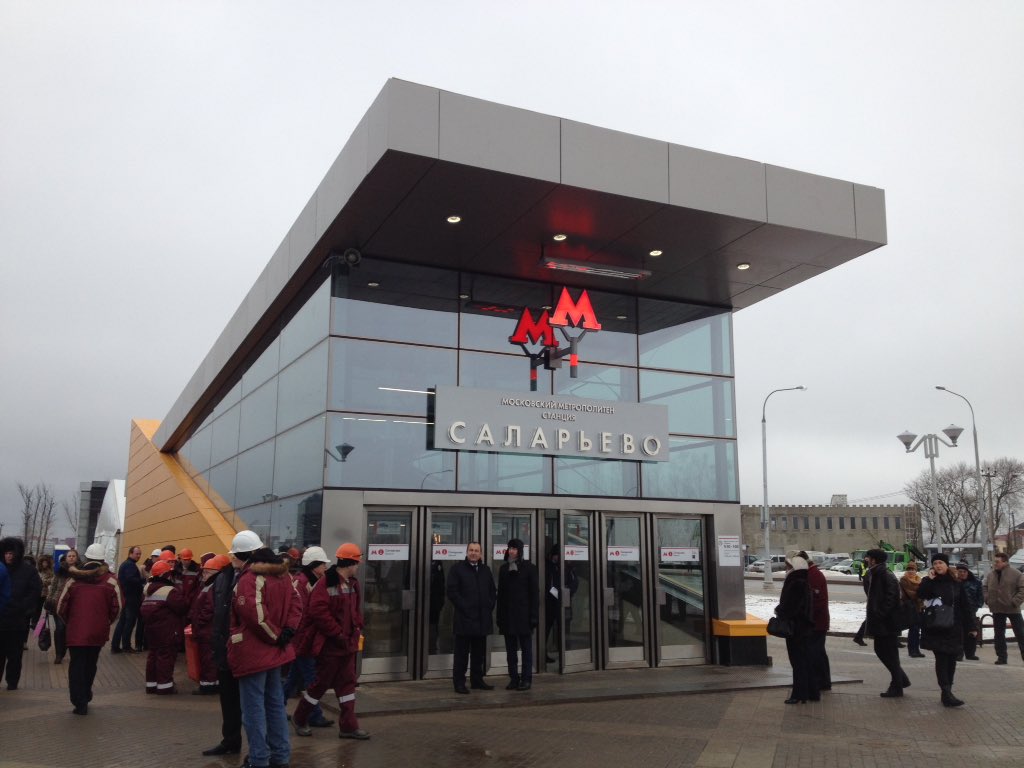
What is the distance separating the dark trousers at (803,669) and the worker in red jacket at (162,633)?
7.23m

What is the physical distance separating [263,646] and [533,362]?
291 inches

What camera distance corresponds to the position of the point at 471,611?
11039mm

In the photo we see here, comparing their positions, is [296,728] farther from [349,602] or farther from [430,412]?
[430,412]

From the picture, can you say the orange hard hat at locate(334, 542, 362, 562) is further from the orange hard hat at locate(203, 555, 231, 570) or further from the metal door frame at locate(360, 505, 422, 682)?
the metal door frame at locate(360, 505, 422, 682)

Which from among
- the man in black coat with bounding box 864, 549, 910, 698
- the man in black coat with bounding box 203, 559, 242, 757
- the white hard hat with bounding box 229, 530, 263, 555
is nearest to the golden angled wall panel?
the man in black coat with bounding box 203, 559, 242, 757

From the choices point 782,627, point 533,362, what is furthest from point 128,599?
point 782,627

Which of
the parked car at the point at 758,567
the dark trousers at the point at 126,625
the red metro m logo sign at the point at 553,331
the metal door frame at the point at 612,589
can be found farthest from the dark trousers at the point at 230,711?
the parked car at the point at 758,567

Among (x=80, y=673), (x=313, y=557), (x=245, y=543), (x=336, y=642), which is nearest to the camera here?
(x=245, y=543)

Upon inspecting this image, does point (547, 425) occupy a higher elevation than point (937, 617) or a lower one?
higher

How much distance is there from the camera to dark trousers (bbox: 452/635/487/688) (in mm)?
10867

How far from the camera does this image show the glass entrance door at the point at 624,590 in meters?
13.1

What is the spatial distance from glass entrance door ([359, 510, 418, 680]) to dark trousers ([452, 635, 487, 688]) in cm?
98

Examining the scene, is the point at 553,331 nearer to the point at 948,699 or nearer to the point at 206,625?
the point at 206,625

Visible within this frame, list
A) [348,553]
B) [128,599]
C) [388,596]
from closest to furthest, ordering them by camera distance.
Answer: [348,553] → [388,596] → [128,599]
